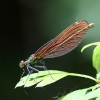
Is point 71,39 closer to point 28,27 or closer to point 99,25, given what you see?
point 99,25

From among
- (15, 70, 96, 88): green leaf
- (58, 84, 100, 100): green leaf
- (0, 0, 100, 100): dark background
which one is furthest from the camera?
(0, 0, 100, 100): dark background

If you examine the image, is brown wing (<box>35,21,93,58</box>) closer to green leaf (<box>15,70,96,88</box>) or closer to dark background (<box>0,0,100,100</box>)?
green leaf (<box>15,70,96,88</box>)

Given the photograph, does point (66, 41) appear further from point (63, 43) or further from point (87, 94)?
point (87, 94)

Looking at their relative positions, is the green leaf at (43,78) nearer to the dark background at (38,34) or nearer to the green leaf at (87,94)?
the green leaf at (87,94)

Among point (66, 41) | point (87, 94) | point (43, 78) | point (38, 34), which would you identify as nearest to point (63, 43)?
point (66, 41)

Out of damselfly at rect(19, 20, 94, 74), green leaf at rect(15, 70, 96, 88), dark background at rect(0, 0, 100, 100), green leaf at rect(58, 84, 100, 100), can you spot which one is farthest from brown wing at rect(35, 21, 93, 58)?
dark background at rect(0, 0, 100, 100)

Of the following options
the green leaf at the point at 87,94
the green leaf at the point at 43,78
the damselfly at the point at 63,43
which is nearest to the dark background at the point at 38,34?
the damselfly at the point at 63,43
